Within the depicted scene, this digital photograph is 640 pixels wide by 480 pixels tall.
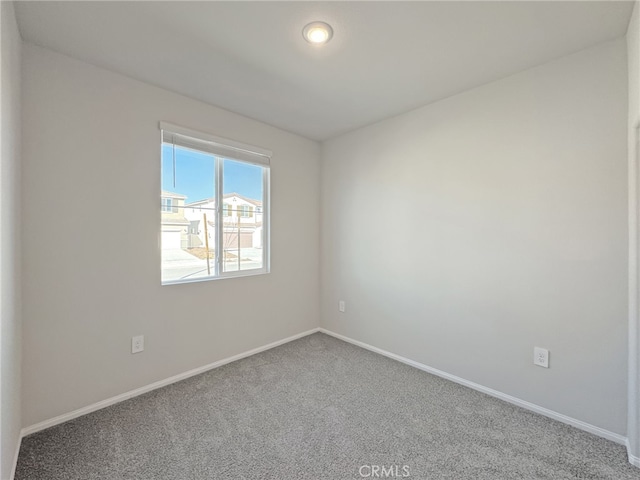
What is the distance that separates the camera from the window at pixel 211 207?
7.77 feet

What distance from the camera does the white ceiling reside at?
58.0 inches

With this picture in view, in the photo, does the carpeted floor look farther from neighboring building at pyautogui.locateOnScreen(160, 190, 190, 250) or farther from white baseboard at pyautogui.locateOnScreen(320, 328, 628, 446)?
neighboring building at pyautogui.locateOnScreen(160, 190, 190, 250)

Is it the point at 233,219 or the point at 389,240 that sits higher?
the point at 233,219

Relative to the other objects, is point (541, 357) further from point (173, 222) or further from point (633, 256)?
point (173, 222)

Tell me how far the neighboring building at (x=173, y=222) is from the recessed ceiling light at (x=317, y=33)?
162 cm

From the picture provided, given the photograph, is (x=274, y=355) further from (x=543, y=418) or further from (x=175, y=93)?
(x=175, y=93)

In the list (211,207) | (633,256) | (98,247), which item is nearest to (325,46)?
(211,207)

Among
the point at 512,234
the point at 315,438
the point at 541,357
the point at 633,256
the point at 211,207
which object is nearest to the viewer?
the point at 633,256

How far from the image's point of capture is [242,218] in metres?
2.89

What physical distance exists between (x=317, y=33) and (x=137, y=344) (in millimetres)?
2531

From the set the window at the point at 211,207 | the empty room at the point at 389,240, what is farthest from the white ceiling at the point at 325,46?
the window at the point at 211,207

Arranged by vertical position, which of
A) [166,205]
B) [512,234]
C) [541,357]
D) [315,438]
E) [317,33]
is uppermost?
[317,33]

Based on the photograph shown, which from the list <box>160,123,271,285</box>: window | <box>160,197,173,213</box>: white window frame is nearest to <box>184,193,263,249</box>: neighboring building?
<box>160,123,271,285</box>: window

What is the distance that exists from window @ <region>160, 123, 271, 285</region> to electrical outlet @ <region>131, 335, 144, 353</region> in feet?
1.48
